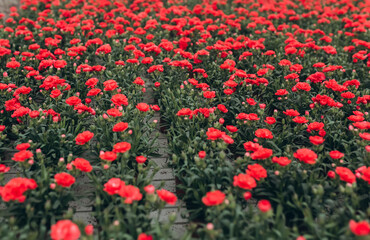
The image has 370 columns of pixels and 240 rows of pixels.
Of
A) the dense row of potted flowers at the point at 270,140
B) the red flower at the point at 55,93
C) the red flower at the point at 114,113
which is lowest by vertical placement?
the dense row of potted flowers at the point at 270,140

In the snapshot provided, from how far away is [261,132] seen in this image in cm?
336

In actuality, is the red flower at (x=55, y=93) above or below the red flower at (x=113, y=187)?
above

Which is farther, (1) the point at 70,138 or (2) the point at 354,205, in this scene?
(1) the point at 70,138

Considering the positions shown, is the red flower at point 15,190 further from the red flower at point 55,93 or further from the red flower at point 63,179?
the red flower at point 55,93

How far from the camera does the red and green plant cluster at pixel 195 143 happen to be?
257cm

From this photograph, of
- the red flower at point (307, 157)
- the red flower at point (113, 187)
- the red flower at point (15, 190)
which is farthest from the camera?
the red flower at point (307, 157)

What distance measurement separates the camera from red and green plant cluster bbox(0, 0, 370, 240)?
2.57 meters

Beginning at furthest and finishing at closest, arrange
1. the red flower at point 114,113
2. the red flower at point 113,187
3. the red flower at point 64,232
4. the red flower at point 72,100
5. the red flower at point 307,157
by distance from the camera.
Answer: the red flower at point 72,100
the red flower at point 114,113
the red flower at point 307,157
the red flower at point 113,187
the red flower at point 64,232

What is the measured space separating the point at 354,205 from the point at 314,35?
15.6 feet

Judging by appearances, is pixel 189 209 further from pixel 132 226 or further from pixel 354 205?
pixel 354 205

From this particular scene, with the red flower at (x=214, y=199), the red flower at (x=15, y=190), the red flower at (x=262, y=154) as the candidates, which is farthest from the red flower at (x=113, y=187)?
the red flower at (x=262, y=154)

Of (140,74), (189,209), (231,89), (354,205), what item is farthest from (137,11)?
(354,205)

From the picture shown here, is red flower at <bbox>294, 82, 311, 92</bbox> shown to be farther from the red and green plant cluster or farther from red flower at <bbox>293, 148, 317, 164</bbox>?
red flower at <bbox>293, 148, 317, 164</bbox>

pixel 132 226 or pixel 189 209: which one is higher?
pixel 132 226
